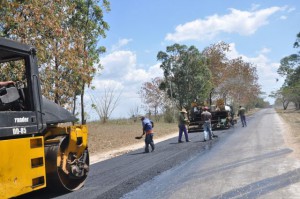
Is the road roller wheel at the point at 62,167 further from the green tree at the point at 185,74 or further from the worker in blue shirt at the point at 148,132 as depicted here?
the green tree at the point at 185,74

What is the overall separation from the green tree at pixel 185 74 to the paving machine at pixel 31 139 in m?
32.7

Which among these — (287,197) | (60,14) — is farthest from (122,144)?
(287,197)

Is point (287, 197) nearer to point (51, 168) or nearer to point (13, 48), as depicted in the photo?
point (51, 168)

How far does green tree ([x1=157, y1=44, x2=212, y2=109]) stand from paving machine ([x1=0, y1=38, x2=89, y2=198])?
32.7m

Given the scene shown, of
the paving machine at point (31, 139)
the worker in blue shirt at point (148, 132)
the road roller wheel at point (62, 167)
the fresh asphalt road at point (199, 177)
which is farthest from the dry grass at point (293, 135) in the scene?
the paving machine at point (31, 139)

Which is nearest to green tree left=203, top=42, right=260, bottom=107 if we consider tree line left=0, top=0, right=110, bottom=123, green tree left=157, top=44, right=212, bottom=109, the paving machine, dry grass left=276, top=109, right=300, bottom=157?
green tree left=157, top=44, right=212, bottom=109

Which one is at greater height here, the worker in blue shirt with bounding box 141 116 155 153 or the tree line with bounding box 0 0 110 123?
the tree line with bounding box 0 0 110 123

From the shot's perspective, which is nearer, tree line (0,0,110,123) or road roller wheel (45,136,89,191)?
road roller wheel (45,136,89,191)

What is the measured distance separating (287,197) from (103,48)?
2007cm

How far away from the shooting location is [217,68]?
4947 cm

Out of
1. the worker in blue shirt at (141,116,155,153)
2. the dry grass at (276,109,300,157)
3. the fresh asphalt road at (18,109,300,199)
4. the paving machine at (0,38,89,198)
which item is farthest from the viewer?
the worker in blue shirt at (141,116,155,153)

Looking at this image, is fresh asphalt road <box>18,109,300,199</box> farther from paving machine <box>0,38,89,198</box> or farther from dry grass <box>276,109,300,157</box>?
dry grass <box>276,109,300,157</box>

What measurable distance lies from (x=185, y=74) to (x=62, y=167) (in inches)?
1327

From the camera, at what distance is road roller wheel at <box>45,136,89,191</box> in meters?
8.00
